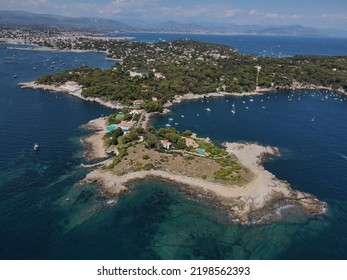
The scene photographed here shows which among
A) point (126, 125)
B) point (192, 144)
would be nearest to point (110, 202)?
point (192, 144)

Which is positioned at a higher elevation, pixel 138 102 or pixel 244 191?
pixel 138 102

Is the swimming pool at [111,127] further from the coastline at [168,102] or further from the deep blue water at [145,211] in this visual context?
the coastline at [168,102]

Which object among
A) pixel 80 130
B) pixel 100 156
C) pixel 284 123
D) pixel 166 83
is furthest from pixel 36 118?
pixel 284 123

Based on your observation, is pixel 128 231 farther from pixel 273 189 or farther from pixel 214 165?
pixel 273 189

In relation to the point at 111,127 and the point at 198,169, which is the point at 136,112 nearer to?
the point at 111,127

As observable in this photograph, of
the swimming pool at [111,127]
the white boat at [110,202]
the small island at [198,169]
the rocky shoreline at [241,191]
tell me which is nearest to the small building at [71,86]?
the swimming pool at [111,127]

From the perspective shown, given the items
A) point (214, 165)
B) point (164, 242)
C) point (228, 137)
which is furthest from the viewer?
point (228, 137)

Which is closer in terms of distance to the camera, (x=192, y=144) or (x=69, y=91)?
(x=192, y=144)
